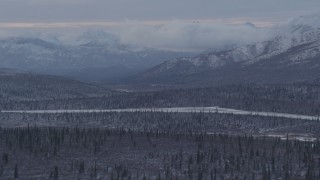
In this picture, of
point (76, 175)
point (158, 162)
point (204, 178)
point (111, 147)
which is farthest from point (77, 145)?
point (204, 178)

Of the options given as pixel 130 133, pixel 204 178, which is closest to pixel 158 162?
pixel 204 178

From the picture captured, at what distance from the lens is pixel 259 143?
157m

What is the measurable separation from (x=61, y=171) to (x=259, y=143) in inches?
2249

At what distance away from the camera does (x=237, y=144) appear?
153000 mm

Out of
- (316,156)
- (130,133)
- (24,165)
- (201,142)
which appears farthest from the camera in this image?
(130,133)

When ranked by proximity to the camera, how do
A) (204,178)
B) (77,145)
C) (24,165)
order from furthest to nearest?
(77,145)
(24,165)
(204,178)

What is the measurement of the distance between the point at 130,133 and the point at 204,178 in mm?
65274

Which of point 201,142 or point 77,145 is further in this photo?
point 201,142

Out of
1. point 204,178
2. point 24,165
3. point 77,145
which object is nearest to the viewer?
point 204,178

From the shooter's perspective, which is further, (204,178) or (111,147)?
(111,147)

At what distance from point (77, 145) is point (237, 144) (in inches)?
1381

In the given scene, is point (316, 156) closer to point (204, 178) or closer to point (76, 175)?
point (204, 178)

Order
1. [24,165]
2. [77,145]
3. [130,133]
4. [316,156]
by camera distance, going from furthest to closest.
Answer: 1. [130,133]
2. [77,145]
3. [316,156]
4. [24,165]

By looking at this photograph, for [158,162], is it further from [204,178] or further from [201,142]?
[201,142]
